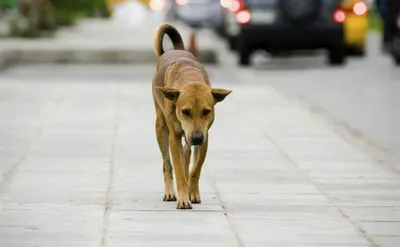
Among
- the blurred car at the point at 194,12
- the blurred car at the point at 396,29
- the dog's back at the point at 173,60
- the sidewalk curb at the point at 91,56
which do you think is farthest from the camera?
the blurred car at the point at 194,12

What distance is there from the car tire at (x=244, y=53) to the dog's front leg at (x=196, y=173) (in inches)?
683

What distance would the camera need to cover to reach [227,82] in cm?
2356

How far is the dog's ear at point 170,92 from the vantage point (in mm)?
9453

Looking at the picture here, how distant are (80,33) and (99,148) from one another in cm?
2644

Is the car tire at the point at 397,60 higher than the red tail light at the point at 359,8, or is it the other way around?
the red tail light at the point at 359,8

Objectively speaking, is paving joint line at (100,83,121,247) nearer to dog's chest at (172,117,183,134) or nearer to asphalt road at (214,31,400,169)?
dog's chest at (172,117,183,134)

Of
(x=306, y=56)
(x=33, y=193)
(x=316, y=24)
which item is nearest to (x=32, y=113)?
(x=33, y=193)

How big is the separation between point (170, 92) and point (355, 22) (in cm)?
2039

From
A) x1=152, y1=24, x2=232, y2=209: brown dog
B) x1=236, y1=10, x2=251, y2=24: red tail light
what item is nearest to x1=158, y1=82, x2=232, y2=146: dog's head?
x1=152, y1=24, x2=232, y2=209: brown dog

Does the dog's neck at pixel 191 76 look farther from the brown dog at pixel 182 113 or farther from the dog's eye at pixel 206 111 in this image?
the dog's eye at pixel 206 111

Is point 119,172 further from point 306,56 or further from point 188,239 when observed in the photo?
point 306,56

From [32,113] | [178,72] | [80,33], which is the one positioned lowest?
[80,33]

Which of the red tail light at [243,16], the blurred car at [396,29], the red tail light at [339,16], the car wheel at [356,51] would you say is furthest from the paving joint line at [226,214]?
the car wheel at [356,51]

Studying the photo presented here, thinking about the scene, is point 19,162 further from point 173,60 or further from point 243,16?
point 243,16
